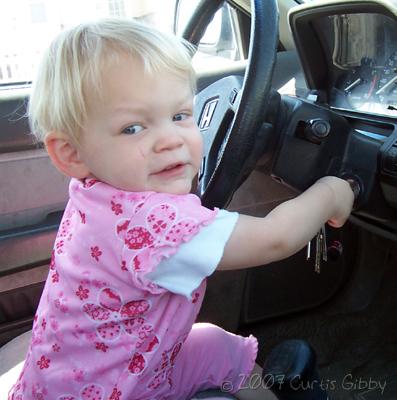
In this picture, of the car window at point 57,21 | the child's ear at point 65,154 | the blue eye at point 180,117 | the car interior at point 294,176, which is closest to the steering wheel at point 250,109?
the car interior at point 294,176

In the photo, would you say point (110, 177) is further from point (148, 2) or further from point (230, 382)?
point (148, 2)

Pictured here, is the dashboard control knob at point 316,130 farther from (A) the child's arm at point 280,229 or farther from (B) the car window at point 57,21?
(B) the car window at point 57,21

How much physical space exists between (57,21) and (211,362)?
1.37 metres

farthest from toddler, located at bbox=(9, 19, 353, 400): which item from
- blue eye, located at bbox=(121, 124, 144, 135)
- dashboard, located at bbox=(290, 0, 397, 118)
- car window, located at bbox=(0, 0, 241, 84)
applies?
car window, located at bbox=(0, 0, 241, 84)

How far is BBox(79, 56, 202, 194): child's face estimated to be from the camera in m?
0.82

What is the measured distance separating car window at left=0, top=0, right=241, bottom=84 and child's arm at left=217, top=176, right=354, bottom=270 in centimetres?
111

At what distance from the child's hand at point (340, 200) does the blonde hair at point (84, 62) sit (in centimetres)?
34

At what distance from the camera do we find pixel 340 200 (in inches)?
39.6

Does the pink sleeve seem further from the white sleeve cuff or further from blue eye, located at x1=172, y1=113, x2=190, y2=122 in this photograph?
blue eye, located at x1=172, y1=113, x2=190, y2=122

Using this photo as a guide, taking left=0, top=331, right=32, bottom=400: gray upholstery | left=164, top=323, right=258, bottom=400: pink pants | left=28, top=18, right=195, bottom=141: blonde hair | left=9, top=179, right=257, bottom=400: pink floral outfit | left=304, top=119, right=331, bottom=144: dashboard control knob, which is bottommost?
left=0, top=331, right=32, bottom=400: gray upholstery

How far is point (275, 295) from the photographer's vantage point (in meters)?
1.91

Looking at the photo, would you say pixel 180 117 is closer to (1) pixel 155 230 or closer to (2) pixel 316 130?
(1) pixel 155 230

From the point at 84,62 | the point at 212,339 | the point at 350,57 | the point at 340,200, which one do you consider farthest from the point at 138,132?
the point at 350,57

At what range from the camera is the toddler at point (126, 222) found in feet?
2.69
